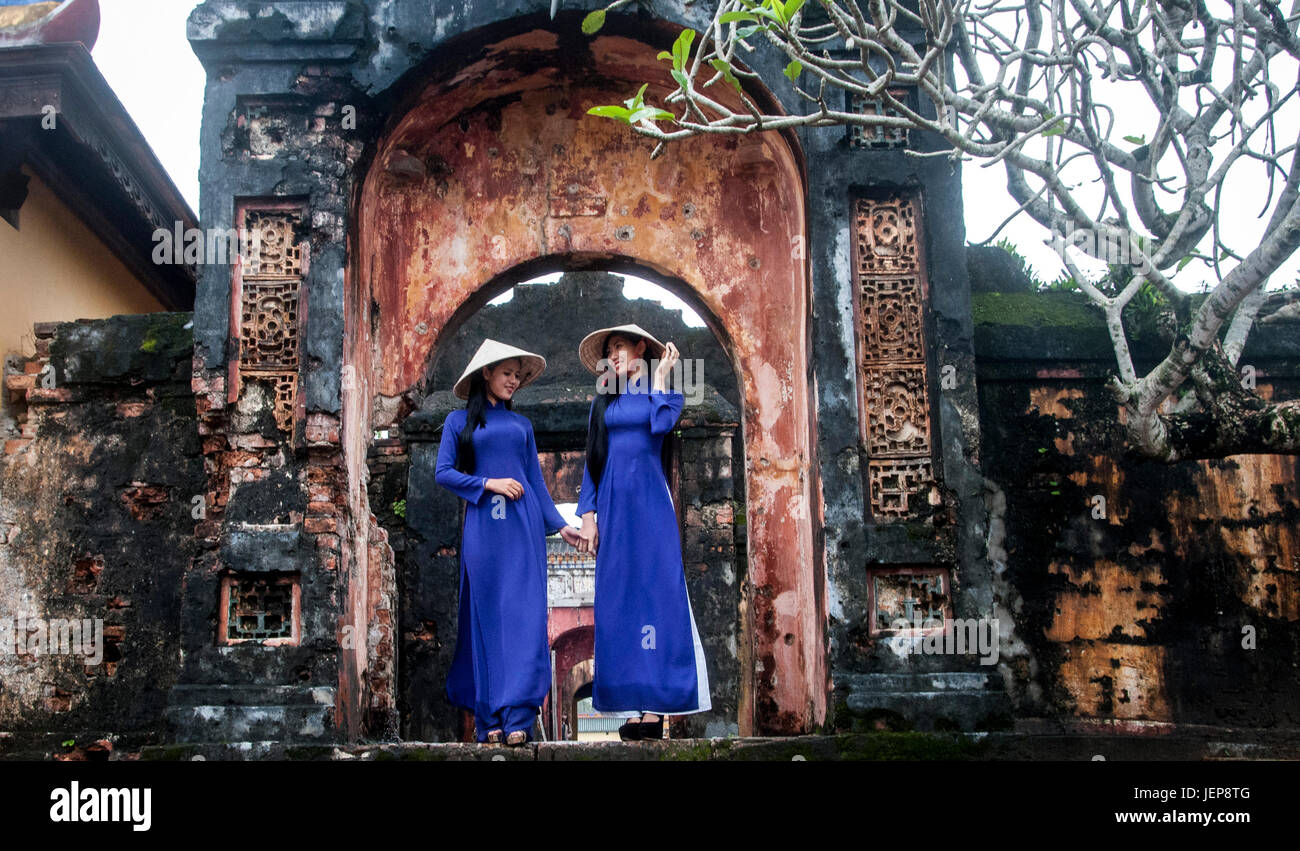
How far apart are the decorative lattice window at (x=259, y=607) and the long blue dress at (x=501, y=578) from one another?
828 millimetres

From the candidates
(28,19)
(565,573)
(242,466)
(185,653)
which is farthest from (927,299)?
(565,573)

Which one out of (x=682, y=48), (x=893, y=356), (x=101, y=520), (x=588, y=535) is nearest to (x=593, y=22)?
(x=682, y=48)

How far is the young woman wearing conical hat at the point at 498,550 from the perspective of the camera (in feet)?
20.3

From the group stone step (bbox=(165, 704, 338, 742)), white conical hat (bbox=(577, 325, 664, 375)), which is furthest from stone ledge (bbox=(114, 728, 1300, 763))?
white conical hat (bbox=(577, 325, 664, 375))

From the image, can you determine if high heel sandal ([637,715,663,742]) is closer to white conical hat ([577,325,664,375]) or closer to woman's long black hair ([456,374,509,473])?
woman's long black hair ([456,374,509,473])

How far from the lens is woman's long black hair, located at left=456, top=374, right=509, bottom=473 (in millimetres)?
6551

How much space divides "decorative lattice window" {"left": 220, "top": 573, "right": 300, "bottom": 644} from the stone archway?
1.10m

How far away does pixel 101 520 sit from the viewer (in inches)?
293

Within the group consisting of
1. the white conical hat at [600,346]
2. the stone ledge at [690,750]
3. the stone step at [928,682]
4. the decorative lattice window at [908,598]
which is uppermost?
the white conical hat at [600,346]

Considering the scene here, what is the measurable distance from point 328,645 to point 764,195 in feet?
12.0

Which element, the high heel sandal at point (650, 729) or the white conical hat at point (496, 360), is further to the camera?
the white conical hat at point (496, 360)

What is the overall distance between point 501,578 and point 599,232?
8.01 ft

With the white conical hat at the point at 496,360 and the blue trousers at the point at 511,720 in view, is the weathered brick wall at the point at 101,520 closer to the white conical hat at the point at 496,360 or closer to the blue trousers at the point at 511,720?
the white conical hat at the point at 496,360

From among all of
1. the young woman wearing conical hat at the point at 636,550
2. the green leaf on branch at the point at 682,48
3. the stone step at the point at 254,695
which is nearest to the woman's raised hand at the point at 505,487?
the young woman wearing conical hat at the point at 636,550
